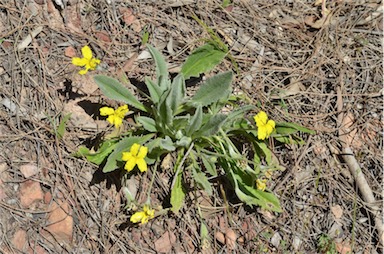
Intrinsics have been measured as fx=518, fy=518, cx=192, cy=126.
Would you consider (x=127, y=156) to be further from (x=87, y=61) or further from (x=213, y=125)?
(x=87, y=61)

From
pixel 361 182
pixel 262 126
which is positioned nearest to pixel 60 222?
pixel 262 126

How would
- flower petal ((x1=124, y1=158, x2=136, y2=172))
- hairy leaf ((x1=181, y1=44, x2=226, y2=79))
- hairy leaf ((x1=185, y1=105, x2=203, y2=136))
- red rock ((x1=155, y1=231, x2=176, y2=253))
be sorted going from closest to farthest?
flower petal ((x1=124, y1=158, x2=136, y2=172)), hairy leaf ((x1=185, y1=105, x2=203, y2=136)), red rock ((x1=155, y1=231, x2=176, y2=253)), hairy leaf ((x1=181, y1=44, x2=226, y2=79))

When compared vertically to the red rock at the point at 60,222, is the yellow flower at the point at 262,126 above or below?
above

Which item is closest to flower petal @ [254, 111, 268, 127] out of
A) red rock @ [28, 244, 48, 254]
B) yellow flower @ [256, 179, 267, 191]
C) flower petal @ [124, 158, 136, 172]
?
yellow flower @ [256, 179, 267, 191]

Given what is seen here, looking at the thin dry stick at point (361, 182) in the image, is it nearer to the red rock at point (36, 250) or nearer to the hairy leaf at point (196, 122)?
the hairy leaf at point (196, 122)

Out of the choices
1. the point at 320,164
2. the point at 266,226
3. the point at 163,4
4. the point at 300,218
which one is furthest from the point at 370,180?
the point at 163,4

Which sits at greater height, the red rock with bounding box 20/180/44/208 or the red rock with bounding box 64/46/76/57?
the red rock with bounding box 64/46/76/57

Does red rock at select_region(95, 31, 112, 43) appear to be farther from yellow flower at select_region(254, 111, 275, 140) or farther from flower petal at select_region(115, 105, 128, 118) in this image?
yellow flower at select_region(254, 111, 275, 140)

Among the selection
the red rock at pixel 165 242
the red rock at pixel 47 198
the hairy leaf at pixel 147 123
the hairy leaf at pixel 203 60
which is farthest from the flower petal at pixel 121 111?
the red rock at pixel 165 242
